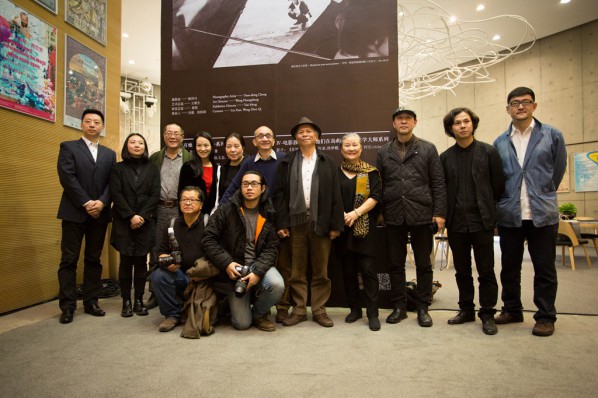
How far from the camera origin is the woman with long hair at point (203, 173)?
329cm

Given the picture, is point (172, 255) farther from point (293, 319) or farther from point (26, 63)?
point (26, 63)

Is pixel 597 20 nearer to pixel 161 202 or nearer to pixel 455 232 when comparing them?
pixel 455 232

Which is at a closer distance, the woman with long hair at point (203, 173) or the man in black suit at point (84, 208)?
the man in black suit at point (84, 208)

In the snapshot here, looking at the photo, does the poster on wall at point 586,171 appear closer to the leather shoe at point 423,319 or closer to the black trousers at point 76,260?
the leather shoe at point 423,319

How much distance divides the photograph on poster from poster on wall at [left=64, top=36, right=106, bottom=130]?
4.02 feet

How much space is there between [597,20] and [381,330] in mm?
10373

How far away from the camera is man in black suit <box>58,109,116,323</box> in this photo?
10.4 ft

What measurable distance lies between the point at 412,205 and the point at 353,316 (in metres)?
1.11

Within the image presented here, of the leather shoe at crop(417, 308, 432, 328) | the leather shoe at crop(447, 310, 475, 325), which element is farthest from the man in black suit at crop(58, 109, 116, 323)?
the leather shoe at crop(447, 310, 475, 325)

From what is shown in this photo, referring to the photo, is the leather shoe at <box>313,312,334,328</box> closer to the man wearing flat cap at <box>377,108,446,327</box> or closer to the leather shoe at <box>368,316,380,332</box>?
the leather shoe at <box>368,316,380,332</box>

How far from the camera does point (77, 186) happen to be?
3160 mm

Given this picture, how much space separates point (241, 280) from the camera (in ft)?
8.93

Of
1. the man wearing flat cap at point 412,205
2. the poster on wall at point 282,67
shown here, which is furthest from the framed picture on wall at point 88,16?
the man wearing flat cap at point 412,205

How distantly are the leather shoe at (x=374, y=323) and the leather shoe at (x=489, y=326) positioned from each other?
0.83 metres
